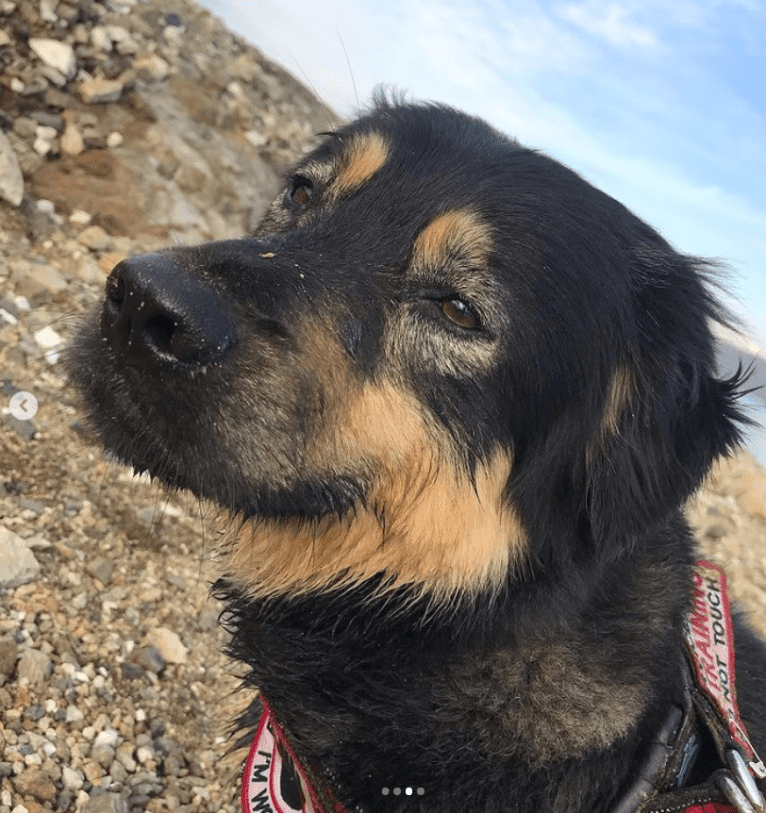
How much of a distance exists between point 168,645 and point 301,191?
7.47 ft

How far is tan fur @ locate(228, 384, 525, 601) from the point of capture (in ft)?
8.18

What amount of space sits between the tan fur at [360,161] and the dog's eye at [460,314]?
25.4 inches

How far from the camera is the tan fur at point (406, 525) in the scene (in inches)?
98.1

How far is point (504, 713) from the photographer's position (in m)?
2.57

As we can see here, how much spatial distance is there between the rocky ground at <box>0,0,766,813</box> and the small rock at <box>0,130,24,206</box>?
0.05ft

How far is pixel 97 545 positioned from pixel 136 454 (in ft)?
6.88

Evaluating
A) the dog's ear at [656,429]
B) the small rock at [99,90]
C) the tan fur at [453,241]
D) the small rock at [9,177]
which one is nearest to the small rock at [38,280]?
the small rock at [9,177]

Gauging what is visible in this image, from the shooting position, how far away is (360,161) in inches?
119

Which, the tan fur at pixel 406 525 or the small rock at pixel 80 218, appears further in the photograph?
the small rock at pixel 80 218

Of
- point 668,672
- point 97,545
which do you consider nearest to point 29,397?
point 97,545

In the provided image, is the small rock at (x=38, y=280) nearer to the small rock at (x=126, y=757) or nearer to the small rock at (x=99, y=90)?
the small rock at (x=99, y=90)

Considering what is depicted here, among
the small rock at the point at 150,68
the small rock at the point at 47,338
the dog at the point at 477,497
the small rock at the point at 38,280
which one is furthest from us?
the small rock at the point at 150,68

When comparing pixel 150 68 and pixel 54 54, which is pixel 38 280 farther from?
pixel 150 68

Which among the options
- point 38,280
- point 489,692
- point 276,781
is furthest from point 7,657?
point 38,280
